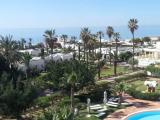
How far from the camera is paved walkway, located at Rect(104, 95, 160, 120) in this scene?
38.2m

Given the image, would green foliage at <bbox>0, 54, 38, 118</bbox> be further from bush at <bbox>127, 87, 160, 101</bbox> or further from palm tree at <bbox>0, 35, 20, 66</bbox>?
palm tree at <bbox>0, 35, 20, 66</bbox>

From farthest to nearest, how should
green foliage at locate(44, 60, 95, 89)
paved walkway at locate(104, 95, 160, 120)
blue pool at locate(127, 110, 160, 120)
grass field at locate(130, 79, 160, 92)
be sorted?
grass field at locate(130, 79, 160, 92)
green foliage at locate(44, 60, 95, 89)
blue pool at locate(127, 110, 160, 120)
paved walkway at locate(104, 95, 160, 120)

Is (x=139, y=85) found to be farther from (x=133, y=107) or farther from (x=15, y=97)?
(x=15, y=97)

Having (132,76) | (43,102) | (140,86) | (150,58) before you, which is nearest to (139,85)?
(140,86)

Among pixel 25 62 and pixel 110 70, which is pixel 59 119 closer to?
pixel 25 62

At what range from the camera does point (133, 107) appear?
138ft

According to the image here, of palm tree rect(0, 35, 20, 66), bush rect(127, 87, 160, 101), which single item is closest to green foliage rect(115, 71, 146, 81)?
bush rect(127, 87, 160, 101)

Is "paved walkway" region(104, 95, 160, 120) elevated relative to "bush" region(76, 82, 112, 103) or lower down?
lower down

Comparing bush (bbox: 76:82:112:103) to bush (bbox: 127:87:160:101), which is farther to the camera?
bush (bbox: 127:87:160:101)

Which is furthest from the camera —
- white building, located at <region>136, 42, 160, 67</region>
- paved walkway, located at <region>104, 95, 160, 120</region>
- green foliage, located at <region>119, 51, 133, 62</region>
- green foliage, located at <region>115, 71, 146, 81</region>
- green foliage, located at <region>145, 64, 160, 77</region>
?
green foliage, located at <region>119, 51, 133, 62</region>

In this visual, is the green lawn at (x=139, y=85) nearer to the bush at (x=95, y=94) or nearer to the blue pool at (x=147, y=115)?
the bush at (x=95, y=94)

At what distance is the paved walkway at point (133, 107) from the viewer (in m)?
38.2

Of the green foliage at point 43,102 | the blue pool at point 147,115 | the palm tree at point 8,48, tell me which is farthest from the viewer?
the palm tree at point 8,48

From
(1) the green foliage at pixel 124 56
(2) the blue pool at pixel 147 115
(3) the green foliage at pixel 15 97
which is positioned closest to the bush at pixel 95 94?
(2) the blue pool at pixel 147 115
